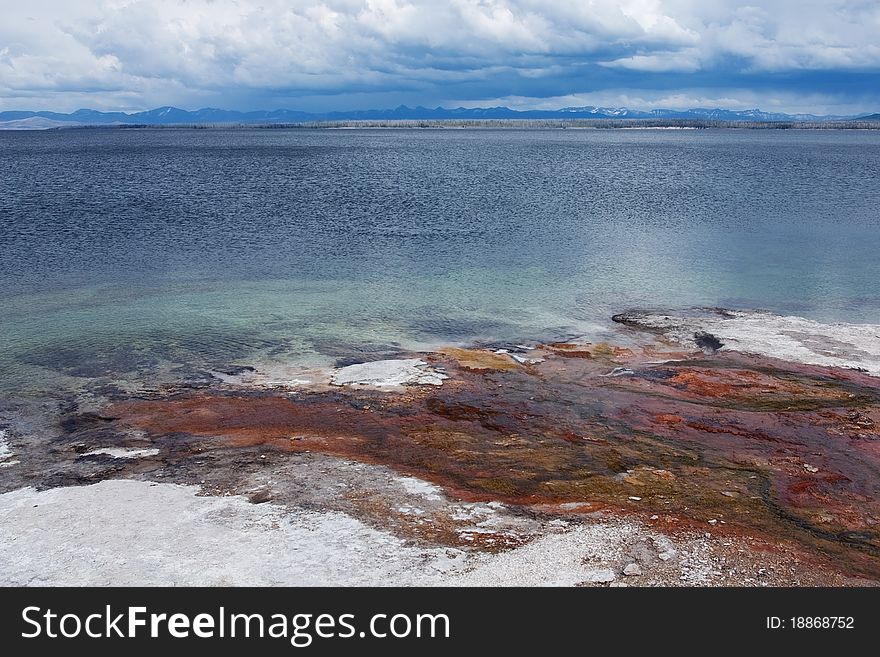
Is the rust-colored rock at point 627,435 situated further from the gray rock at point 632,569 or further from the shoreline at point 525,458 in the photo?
the gray rock at point 632,569

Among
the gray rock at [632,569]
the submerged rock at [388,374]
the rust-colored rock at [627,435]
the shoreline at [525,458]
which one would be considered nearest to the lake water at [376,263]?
the submerged rock at [388,374]

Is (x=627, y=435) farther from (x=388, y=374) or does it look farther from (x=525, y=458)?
(x=388, y=374)

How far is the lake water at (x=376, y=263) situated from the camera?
23.8 m

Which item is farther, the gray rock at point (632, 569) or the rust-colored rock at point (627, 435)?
the rust-colored rock at point (627, 435)

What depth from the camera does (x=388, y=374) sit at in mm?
19094

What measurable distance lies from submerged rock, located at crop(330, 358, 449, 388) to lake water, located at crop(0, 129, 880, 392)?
2.03 meters

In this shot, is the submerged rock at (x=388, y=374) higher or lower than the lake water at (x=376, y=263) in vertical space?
lower

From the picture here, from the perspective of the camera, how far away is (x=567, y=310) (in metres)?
27.1

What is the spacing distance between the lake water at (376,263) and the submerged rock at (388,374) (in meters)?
2.03

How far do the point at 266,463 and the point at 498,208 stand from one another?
44.0m

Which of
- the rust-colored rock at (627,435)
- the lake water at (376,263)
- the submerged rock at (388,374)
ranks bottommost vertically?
the rust-colored rock at (627,435)

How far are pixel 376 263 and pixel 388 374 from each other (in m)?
17.2

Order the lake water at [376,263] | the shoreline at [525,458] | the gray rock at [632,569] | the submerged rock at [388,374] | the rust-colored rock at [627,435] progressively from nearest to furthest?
the gray rock at [632,569], the shoreline at [525,458], the rust-colored rock at [627,435], the submerged rock at [388,374], the lake water at [376,263]

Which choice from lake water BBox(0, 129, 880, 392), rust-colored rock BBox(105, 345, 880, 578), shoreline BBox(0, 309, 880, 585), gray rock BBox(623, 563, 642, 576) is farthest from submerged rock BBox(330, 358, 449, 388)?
gray rock BBox(623, 563, 642, 576)
